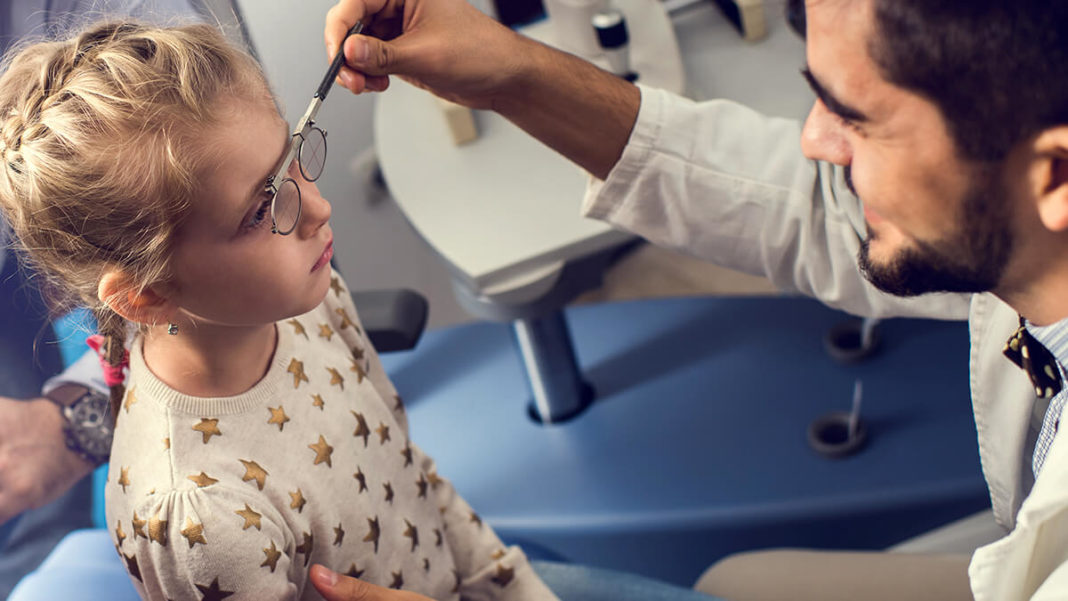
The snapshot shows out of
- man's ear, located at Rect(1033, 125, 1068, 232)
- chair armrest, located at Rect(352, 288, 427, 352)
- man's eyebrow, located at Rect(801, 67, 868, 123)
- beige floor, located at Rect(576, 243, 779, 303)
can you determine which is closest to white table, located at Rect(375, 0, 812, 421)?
chair armrest, located at Rect(352, 288, 427, 352)

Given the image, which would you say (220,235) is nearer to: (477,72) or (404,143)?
(477,72)

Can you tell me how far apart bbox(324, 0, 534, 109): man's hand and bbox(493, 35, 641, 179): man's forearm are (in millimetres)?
14

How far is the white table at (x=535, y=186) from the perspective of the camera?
3.84 feet

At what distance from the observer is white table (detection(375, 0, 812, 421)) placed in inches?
46.1

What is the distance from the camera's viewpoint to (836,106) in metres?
0.68

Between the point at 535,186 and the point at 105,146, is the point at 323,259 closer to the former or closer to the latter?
the point at 105,146

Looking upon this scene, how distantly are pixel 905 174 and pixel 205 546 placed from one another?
1.83 ft

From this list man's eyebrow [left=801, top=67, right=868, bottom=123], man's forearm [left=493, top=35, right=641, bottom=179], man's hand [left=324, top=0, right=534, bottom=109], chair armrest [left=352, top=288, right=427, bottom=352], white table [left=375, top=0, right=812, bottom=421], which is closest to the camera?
man's eyebrow [left=801, top=67, right=868, bottom=123]

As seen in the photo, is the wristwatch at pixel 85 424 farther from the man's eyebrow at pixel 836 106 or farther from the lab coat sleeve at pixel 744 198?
the man's eyebrow at pixel 836 106

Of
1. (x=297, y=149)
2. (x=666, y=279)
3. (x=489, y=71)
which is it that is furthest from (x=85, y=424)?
(x=666, y=279)

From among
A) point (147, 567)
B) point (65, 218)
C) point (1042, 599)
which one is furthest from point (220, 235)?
point (1042, 599)

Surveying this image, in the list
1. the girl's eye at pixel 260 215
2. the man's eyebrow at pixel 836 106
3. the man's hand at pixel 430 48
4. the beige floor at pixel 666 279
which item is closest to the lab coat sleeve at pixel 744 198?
the man's hand at pixel 430 48

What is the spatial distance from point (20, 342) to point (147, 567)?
24 cm

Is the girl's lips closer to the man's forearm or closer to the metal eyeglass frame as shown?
the metal eyeglass frame
